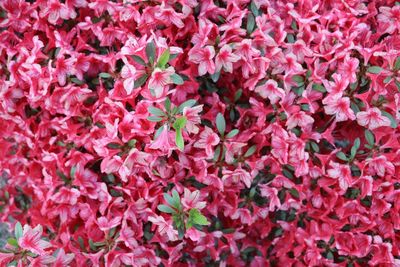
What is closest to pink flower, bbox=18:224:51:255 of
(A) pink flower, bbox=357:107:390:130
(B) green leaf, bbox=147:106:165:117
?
(B) green leaf, bbox=147:106:165:117

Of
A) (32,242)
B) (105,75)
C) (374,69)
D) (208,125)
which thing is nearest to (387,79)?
(374,69)

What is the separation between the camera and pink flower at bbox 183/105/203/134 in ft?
4.48

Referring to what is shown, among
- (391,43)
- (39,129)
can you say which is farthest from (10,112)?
(391,43)

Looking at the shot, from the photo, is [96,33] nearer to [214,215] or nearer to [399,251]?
[214,215]

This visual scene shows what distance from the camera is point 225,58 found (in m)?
1.48

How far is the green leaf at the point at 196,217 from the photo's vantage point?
141 cm

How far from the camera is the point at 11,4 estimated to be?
1653 millimetres

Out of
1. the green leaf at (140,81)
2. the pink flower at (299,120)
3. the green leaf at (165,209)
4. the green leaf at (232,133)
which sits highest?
the green leaf at (140,81)

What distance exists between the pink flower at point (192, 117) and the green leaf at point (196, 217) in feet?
0.72

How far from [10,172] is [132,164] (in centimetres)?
58

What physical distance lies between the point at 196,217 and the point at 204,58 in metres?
0.44

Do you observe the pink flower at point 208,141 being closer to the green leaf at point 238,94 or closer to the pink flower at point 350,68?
the green leaf at point 238,94

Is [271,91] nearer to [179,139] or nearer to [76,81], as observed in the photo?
[179,139]

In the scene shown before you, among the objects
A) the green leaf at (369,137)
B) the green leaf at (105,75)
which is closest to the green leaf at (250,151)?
the green leaf at (369,137)
